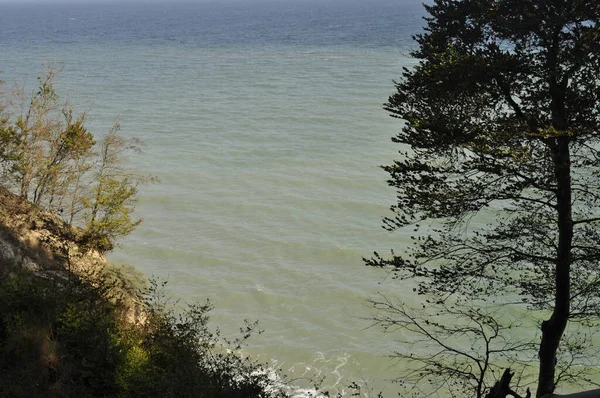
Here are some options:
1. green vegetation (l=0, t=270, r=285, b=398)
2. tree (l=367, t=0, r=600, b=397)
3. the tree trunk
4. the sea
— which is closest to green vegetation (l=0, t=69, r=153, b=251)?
the sea

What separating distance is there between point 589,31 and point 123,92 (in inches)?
1750

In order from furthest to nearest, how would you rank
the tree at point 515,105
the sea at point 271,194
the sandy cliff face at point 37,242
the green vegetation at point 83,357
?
1. the sea at point 271,194
2. the sandy cliff face at point 37,242
3. the green vegetation at point 83,357
4. the tree at point 515,105

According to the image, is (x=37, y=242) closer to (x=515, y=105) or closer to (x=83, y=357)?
(x=83, y=357)

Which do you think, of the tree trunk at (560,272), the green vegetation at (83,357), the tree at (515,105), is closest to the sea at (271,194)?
the green vegetation at (83,357)

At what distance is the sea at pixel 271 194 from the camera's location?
18641 mm

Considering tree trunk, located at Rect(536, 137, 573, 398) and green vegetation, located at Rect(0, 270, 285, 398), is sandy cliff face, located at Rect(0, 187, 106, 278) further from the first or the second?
tree trunk, located at Rect(536, 137, 573, 398)

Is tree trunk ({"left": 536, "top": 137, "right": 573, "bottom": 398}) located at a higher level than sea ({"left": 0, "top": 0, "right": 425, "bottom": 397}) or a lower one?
lower

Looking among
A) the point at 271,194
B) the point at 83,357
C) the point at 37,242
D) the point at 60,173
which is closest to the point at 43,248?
the point at 37,242

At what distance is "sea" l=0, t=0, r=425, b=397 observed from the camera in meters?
18.6

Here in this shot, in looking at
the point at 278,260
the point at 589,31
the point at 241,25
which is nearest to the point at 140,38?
the point at 241,25

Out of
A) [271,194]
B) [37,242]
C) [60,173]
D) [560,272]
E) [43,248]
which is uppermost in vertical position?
[271,194]

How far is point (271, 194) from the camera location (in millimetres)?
28562

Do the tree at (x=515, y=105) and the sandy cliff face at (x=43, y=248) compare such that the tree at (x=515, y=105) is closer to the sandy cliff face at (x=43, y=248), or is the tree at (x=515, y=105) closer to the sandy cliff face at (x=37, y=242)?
the sandy cliff face at (x=43, y=248)

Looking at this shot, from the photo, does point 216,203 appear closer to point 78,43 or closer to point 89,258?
point 89,258
